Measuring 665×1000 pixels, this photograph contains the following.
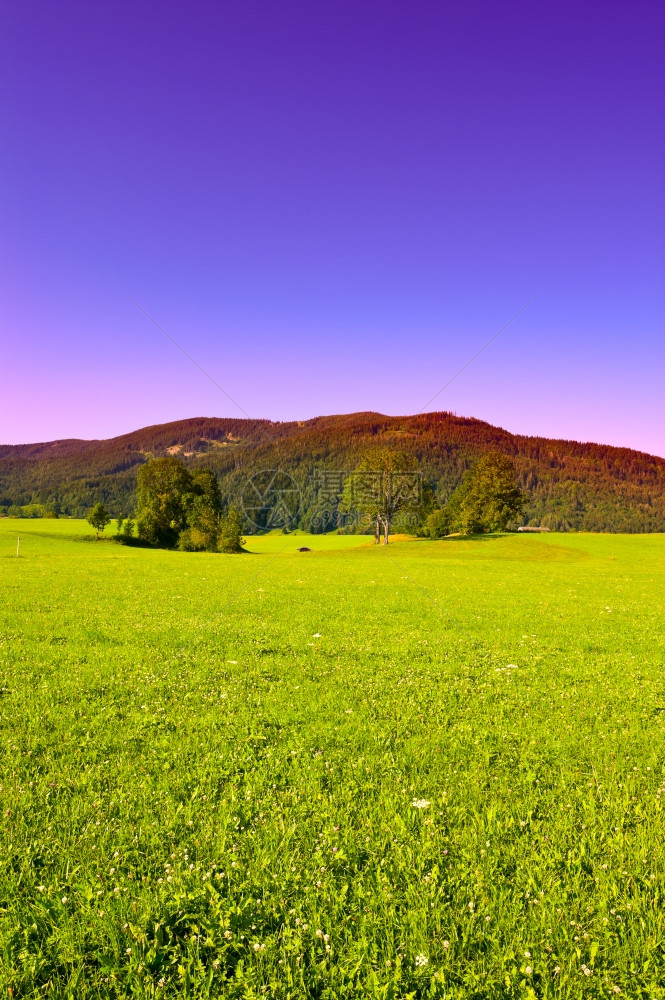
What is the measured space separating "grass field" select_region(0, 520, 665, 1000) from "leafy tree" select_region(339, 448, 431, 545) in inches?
2394

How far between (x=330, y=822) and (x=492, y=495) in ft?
260

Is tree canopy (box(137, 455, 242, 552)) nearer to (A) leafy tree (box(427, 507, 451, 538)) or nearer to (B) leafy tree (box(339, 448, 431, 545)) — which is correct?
(B) leafy tree (box(339, 448, 431, 545))

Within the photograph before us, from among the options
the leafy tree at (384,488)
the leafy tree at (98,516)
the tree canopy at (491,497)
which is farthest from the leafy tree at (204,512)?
the tree canopy at (491,497)

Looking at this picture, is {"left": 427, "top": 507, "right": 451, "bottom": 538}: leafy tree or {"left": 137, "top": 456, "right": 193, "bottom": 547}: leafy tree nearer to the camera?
{"left": 137, "top": 456, "right": 193, "bottom": 547}: leafy tree

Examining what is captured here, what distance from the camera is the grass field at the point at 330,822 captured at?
3732mm

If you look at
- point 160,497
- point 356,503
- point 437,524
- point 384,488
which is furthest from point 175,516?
point 437,524

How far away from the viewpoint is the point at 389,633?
50.4ft

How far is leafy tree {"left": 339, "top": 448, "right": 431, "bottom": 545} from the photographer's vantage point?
73.3m

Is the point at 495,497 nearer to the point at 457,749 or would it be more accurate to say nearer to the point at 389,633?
the point at 389,633

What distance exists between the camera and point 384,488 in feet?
243

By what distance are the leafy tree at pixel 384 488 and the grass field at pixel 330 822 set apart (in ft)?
200

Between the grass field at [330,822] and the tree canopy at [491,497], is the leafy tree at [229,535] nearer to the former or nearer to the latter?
the tree canopy at [491,497]

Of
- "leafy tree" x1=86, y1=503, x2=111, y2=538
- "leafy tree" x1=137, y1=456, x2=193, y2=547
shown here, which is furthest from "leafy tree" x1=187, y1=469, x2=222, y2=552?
"leafy tree" x1=86, y1=503, x2=111, y2=538

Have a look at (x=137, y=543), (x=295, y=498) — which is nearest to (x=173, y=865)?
(x=137, y=543)
